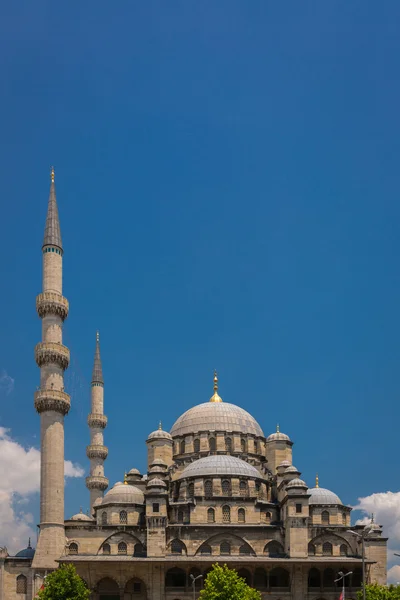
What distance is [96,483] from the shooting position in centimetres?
6238

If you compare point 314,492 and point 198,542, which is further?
point 314,492

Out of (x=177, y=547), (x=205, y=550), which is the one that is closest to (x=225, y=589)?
(x=205, y=550)

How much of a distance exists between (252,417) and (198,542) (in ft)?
53.4

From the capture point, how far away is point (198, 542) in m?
46.5

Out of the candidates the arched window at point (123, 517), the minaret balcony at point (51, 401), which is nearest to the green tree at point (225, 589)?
the arched window at point (123, 517)

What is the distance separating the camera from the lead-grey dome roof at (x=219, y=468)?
164 feet

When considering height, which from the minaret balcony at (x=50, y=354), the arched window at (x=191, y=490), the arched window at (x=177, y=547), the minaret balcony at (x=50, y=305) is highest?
the minaret balcony at (x=50, y=305)

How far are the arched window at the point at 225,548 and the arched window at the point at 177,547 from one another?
92.7 inches

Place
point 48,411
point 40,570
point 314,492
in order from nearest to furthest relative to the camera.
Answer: point 40,570, point 48,411, point 314,492

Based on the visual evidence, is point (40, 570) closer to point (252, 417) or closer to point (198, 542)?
point (198, 542)

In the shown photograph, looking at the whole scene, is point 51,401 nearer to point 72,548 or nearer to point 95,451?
point 72,548

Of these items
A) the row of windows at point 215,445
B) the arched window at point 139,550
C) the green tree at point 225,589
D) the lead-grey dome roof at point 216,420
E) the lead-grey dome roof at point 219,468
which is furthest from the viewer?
the lead-grey dome roof at point 216,420

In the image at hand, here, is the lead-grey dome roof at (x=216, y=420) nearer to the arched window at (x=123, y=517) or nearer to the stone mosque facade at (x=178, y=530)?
the stone mosque facade at (x=178, y=530)

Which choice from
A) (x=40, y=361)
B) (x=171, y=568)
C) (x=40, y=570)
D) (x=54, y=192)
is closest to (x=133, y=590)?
(x=171, y=568)
